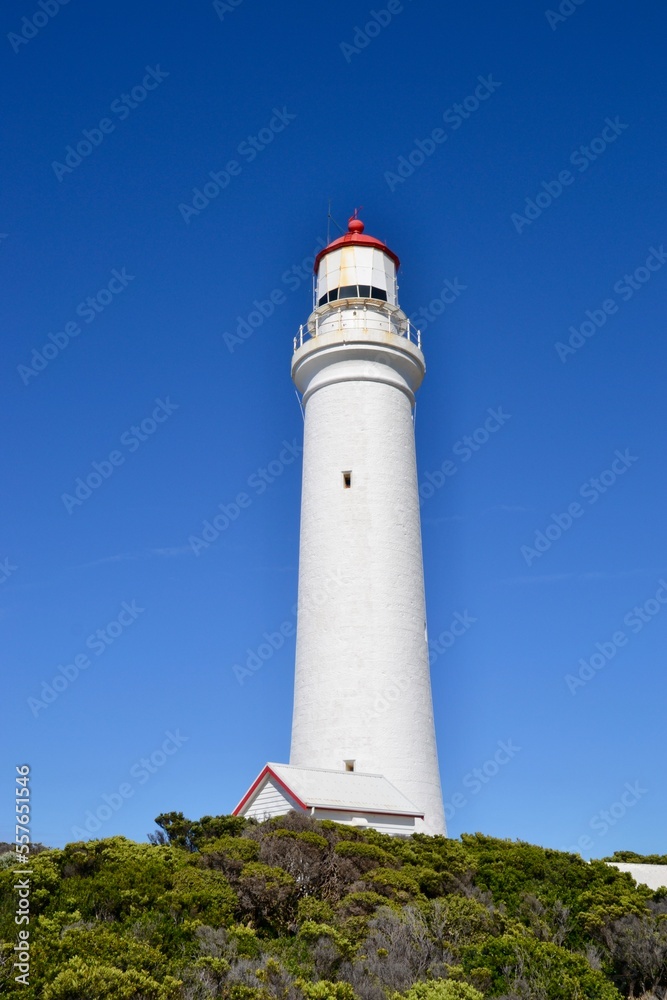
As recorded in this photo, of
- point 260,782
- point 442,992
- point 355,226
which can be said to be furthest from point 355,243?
point 442,992

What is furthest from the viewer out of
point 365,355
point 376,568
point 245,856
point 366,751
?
point 365,355

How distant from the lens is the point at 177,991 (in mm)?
10492

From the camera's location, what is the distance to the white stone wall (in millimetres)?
21844

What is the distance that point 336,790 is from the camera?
19.6 m

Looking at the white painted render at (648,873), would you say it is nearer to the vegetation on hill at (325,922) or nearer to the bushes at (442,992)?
the vegetation on hill at (325,922)

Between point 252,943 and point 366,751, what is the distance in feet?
30.4

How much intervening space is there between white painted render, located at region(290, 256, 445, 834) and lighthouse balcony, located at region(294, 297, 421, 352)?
0.04 m

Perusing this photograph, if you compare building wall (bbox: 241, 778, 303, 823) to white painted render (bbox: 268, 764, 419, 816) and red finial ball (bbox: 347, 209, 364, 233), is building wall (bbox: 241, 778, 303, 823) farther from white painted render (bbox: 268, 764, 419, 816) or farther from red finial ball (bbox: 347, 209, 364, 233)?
red finial ball (bbox: 347, 209, 364, 233)

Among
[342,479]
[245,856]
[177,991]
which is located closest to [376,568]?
[342,479]

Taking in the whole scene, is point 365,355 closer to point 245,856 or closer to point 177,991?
point 245,856

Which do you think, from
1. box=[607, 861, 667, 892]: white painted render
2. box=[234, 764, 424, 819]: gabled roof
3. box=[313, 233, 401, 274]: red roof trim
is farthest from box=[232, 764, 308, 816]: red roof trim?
box=[313, 233, 401, 274]: red roof trim

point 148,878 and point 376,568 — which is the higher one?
point 376,568

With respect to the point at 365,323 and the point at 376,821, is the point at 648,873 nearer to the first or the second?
the point at 376,821

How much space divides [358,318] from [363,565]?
730 centimetres
